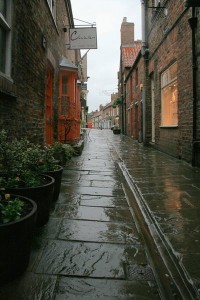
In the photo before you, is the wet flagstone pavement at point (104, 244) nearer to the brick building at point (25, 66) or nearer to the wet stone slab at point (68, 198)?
the wet stone slab at point (68, 198)

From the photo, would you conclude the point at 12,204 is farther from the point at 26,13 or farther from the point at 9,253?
the point at 26,13

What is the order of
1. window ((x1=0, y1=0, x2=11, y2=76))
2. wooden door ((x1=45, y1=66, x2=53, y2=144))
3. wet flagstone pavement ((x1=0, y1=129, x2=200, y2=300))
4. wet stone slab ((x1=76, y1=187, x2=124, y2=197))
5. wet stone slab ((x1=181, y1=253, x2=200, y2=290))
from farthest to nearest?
wooden door ((x1=45, y1=66, x2=53, y2=144)) → wet stone slab ((x1=76, y1=187, x2=124, y2=197)) → window ((x1=0, y1=0, x2=11, y2=76)) → wet stone slab ((x1=181, y1=253, x2=200, y2=290)) → wet flagstone pavement ((x1=0, y1=129, x2=200, y2=300))

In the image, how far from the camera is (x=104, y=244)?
9.77 ft

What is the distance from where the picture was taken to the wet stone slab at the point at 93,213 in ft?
12.5

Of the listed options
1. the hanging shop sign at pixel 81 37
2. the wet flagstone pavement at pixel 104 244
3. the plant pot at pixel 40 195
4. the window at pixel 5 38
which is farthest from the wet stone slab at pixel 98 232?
the hanging shop sign at pixel 81 37

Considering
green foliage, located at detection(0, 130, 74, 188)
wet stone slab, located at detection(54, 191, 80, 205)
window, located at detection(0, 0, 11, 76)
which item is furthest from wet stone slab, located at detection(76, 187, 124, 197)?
window, located at detection(0, 0, 11, 76)

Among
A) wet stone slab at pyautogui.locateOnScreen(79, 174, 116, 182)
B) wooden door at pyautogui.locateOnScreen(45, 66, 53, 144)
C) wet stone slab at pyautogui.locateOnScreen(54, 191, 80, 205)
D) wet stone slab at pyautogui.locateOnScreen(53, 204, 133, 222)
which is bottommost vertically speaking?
wet stone slab at pyautogui.locateOnScreen(53, 204, 133, 222)

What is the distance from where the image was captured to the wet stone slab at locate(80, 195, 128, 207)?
4430mm

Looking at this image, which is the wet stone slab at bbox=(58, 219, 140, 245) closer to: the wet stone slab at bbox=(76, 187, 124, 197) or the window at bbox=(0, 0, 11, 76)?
the wet stone slab at bbox=(76, 187, 124, 197)

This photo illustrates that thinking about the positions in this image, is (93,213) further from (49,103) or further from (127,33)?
(127,33)

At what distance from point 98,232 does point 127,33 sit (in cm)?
3407

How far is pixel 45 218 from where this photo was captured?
3451mm

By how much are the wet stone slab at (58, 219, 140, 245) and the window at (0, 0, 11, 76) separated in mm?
2819

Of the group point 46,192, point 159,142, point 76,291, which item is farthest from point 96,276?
point 159,142
